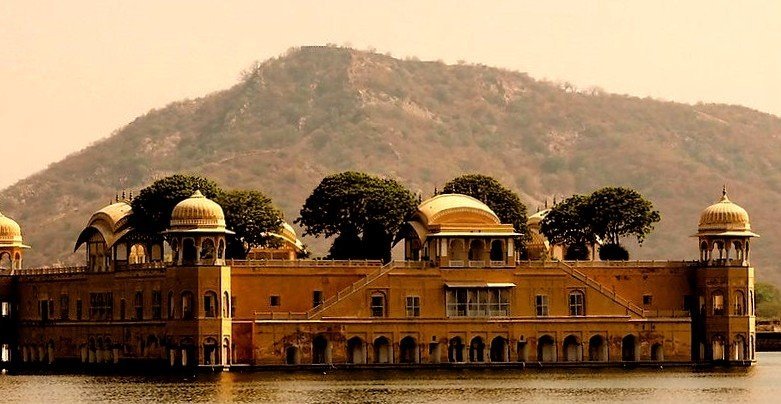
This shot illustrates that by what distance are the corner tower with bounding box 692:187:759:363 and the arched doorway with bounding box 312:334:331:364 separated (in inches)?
762

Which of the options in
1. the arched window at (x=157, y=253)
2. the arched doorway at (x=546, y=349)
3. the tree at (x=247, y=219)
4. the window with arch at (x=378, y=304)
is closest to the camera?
the window with arch at (x=378, y=304)

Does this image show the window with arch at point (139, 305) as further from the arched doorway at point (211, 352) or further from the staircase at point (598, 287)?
the staircase at point (598, 287)

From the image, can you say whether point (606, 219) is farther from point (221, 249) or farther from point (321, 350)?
point (221, 249)

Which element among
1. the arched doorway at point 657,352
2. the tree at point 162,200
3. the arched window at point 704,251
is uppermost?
the tree at point 162,200

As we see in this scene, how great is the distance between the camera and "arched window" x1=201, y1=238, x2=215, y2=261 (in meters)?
115

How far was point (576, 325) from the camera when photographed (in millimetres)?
117688

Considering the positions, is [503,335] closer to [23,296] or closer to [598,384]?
[598,384]

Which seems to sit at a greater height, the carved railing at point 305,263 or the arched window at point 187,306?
the carved railing at point 305,263

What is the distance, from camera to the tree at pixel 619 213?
131 meters

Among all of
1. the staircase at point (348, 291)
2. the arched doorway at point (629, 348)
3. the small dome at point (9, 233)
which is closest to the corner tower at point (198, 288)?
the staircase at point (348, 291)

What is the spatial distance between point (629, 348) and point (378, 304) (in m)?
13.0

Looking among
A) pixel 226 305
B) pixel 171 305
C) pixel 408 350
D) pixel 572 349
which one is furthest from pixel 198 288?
pixel 572 349

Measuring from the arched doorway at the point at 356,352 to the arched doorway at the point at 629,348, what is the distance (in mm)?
13021

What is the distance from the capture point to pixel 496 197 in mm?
131500
